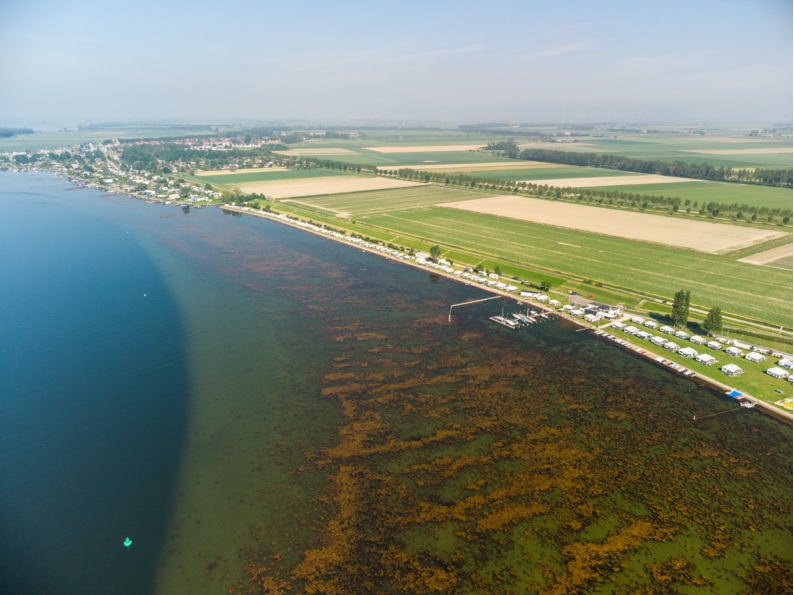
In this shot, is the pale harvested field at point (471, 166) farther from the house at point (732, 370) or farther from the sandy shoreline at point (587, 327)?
the house at point (732, 370)

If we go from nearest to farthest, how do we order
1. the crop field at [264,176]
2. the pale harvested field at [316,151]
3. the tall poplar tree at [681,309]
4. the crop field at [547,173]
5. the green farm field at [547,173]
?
the tall poplar tree at [681,309], the crop field at [264,176], the crop field at [547,173], the green farm field at [547,173], the pale harvested field at [316,151]

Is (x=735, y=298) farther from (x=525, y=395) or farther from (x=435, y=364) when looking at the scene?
(x=435, y=364)

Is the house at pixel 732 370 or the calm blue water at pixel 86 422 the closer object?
the calm blue water at pixel 86 422

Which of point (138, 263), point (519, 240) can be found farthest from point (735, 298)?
point (138, 263)

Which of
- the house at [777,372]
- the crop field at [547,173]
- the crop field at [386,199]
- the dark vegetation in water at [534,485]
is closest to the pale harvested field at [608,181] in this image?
the crop field at [547,173]

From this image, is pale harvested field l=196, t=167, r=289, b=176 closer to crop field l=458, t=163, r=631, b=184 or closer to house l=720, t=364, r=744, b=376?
crop field l=458, t=163, r=631, b=184

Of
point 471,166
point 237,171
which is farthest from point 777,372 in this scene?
point 237,171

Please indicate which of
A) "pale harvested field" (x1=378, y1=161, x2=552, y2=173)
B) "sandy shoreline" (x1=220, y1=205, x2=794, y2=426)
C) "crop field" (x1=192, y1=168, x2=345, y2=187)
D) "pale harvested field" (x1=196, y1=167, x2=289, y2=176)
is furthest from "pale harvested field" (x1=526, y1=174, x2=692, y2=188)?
"pale harvested field" (x1=196, y1=167, x2=289, y2=176)
